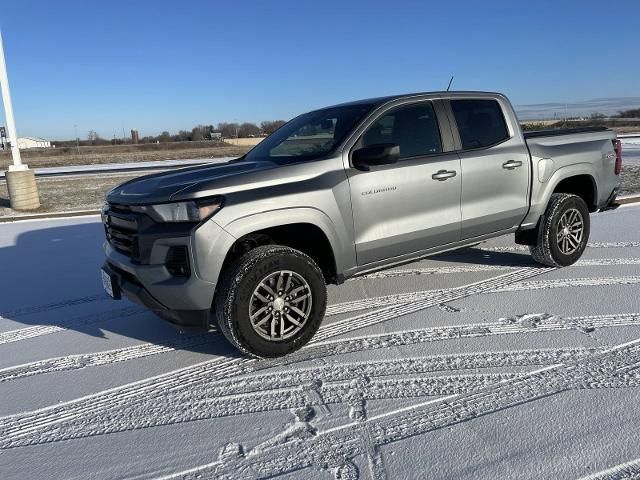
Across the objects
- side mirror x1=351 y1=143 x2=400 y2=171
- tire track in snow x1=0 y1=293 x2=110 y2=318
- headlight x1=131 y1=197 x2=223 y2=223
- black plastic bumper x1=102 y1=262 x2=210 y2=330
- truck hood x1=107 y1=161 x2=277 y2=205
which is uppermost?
side mirror x1=351 y1=143 x2=400 y2=171

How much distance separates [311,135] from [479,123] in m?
1.67

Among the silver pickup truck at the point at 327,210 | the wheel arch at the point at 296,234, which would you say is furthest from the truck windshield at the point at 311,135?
the wheel arch at the point at 296,234

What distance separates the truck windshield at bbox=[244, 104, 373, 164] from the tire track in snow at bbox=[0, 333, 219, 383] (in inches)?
64.6

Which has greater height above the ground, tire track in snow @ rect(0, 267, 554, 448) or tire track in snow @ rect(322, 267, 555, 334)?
tire track in snow @ rect(322, 267, 555, 334)

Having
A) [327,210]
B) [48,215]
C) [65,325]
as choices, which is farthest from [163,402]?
[48,215]

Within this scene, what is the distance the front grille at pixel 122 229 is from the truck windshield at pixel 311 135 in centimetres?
126

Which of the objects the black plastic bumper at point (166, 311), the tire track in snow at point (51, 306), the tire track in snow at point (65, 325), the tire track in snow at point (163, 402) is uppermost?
the black plastic bumper at point (166, 311)

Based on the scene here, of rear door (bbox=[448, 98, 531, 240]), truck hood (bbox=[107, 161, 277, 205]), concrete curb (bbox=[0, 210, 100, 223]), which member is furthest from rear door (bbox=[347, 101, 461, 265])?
concrete curb (bbox=[0, 210, 100, 223])

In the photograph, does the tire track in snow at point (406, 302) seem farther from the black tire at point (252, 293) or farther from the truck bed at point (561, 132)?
the truck bed at point (561, 132)

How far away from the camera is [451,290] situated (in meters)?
4.89

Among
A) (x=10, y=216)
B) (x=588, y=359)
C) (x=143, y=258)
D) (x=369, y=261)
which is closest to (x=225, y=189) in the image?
(x=143, y=258)

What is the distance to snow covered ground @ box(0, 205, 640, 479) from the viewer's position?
247cm

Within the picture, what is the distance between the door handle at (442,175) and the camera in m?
4.33

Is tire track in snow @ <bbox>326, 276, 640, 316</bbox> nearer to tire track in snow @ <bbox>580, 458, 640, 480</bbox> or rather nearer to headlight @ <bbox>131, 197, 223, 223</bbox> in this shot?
headlight @ <bbox>131, 197, 223, 223</bbox>
